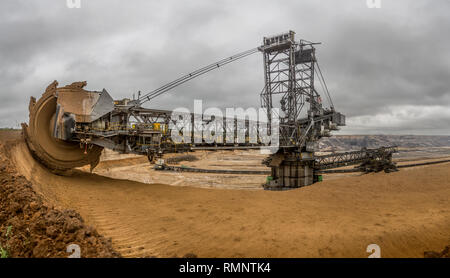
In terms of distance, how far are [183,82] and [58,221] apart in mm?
15508

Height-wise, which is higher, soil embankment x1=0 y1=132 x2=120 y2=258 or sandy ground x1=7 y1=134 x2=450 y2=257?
soil embankment x1=0 y1=132 x2=120 y2=258

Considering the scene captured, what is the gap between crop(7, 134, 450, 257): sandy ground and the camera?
629cm

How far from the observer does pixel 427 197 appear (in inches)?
468

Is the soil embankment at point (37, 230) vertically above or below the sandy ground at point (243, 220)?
above

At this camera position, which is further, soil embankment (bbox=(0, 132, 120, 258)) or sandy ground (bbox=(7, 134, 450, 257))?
sandy ground (bbox=(7, 134, 450, 257))

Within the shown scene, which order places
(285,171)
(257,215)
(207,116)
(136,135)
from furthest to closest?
(285,171), (207,116), (136,135), (257,215)

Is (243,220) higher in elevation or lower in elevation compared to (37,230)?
lower

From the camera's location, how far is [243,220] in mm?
8547

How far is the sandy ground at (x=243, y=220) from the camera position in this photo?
20.6 feet

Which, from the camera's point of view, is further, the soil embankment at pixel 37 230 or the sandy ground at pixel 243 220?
the sandy ground at pixel 243 220

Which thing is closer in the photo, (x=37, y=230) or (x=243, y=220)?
(x=37, y=230)
